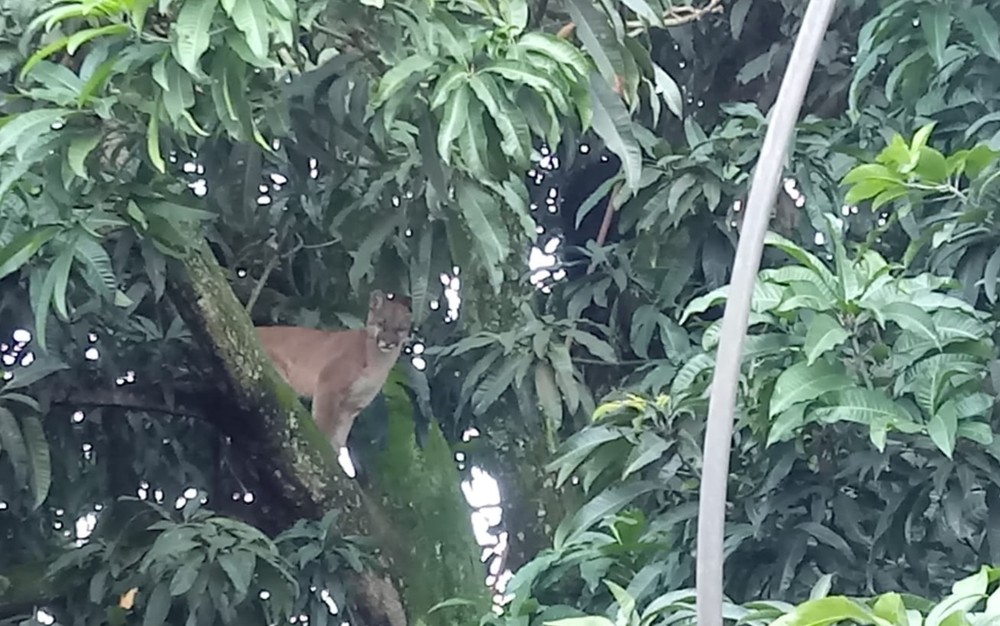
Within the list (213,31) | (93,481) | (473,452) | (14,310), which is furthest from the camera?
(473,452)

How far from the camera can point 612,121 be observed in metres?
2.34

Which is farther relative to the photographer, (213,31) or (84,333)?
(84,333)

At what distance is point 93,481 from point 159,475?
20cm

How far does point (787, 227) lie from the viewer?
3.55 metres

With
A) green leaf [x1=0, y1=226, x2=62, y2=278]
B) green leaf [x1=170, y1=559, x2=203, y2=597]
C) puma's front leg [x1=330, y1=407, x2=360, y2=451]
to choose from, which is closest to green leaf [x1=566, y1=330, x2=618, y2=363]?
green leaf [x1=170, y1=559, x2=203, y2=597]

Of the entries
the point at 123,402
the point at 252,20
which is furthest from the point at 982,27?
the point at 123,402

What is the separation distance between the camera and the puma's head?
536 cm

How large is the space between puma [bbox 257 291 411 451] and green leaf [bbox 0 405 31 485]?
1.87 metres

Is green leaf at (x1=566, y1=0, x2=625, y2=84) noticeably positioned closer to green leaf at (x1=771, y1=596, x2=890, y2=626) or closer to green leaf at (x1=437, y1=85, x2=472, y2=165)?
green leaf at (x1=437, y1=85, x2=472, y2=165)

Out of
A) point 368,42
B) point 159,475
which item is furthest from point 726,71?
point 368,42

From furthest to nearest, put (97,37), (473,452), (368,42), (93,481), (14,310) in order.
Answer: (473,452) → (93,481) → (14,310) → (368,42) → (97,37)

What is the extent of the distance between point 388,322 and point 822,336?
11.1ft

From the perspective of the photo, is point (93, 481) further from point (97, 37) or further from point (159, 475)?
point (97, 37)

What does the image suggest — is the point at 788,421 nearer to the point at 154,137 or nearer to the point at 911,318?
the point at 911,318
